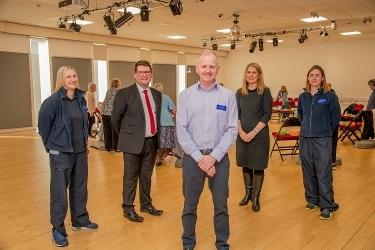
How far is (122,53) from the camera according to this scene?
45.6 ft

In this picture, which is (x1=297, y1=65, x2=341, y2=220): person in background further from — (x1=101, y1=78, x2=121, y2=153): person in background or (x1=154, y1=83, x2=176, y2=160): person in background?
(x1=101, y1=78, x2=121, y2=153): person in background

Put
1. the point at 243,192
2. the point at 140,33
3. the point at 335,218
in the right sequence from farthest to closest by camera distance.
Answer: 1. the point at 140,33
2. the point at 243,192
3. the point at 335,218

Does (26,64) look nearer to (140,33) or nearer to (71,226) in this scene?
(140,33)

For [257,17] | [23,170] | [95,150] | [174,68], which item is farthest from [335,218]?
[174,68]

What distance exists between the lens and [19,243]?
306 cm

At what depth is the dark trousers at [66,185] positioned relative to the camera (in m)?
2.97

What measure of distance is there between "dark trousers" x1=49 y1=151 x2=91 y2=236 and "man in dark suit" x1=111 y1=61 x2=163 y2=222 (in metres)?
0.43

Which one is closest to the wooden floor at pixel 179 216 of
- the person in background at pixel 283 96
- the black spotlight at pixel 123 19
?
the black spotlight at pixel 123 19

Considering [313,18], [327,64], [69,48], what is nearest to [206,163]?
[313,18]

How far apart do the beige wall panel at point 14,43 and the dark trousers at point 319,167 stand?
989 cm

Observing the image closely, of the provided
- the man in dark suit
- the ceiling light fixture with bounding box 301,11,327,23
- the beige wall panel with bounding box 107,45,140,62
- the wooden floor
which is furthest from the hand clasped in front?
the beige wall panel with bounding box 107,45,140,62

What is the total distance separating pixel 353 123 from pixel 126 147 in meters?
7.04

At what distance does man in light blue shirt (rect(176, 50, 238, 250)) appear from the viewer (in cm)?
256

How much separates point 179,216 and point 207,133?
147cm
